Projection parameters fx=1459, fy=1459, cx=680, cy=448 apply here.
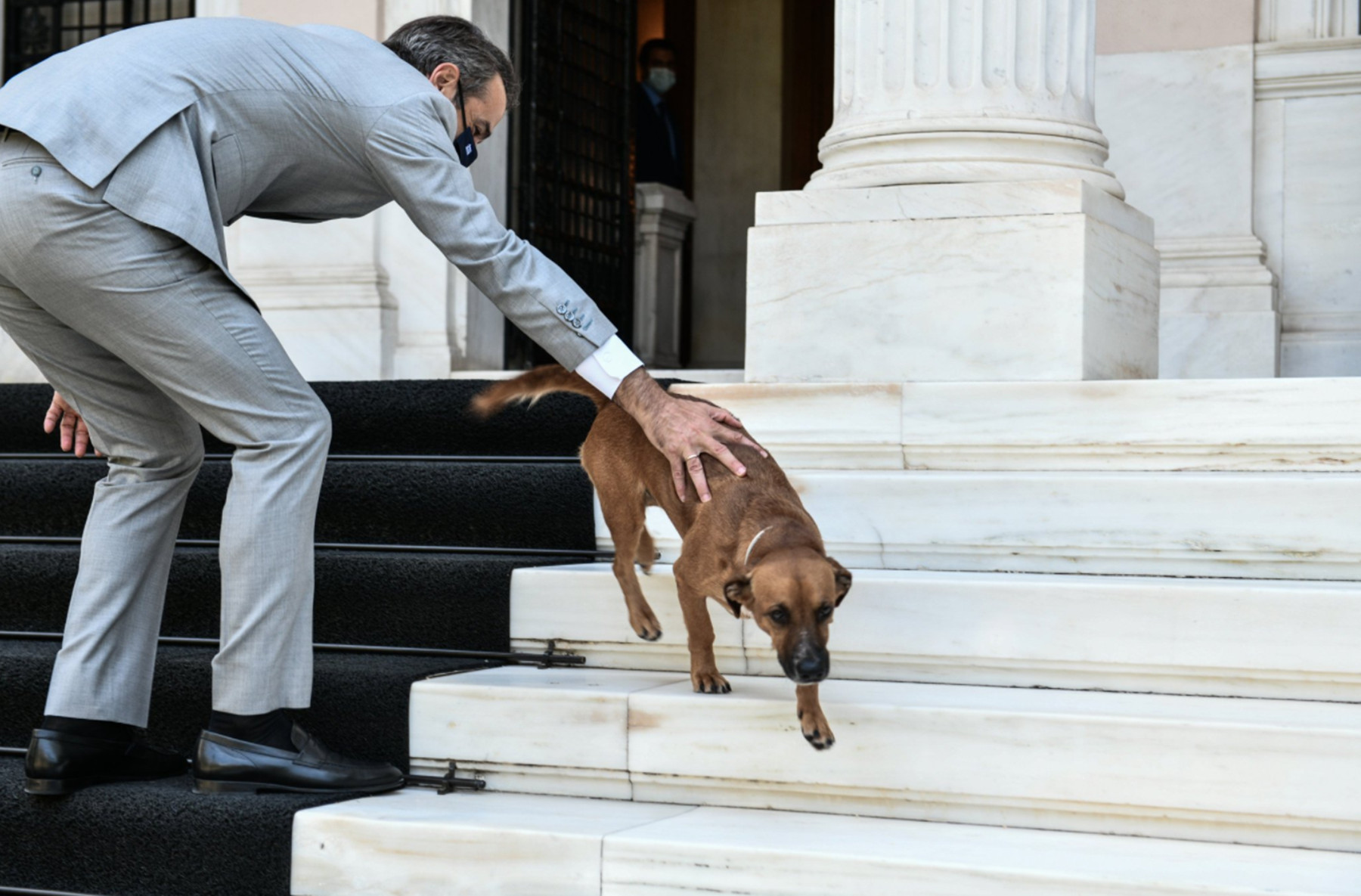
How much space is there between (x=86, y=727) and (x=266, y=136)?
1.26 meters

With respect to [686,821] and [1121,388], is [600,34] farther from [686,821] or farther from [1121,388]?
[686,821]

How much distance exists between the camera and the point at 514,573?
3.61m

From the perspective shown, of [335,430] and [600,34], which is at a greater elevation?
[600,34]

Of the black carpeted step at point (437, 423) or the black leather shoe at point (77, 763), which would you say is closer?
the black leather shoe at point (77, 763)

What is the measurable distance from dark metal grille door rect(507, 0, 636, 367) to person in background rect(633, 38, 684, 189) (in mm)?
1711

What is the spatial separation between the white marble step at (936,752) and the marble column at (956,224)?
139 centimetres

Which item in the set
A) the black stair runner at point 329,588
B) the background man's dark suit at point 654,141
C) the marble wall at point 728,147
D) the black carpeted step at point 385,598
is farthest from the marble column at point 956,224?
the marble wall at point 728,147

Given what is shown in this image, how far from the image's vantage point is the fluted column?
4.38 m

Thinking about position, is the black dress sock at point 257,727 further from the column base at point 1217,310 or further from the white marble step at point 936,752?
the column base at point 1217,310

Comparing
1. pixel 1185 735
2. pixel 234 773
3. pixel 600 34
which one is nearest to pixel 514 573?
pixel 234 773

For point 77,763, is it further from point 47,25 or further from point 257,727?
point 47,25

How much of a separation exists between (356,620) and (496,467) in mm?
652

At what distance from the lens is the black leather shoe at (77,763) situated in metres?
2.97

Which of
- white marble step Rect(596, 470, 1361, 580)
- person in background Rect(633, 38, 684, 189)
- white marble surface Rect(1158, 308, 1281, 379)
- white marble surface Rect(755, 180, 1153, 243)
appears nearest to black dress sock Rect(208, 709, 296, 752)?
white marble step Rect(596, 470, 1361, 580)
